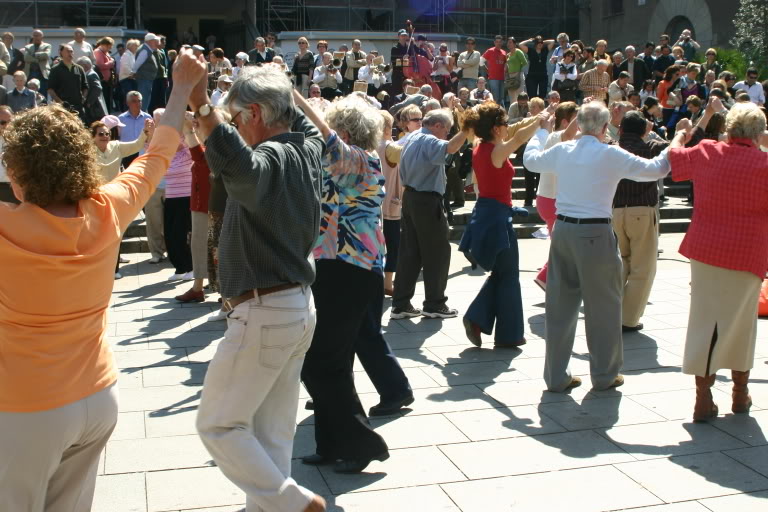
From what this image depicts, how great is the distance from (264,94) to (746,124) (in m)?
2.97

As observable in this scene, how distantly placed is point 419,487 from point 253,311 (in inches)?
58.6

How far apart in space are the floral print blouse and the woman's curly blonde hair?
5.29 feet

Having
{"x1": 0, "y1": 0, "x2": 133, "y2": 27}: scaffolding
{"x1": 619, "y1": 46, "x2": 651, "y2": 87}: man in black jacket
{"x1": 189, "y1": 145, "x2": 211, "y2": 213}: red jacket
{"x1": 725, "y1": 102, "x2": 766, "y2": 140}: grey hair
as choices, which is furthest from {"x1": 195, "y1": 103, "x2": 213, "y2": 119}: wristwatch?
{"x1": 0, "y1": 0, "x2": 133, "y2": 27}: scaffolding

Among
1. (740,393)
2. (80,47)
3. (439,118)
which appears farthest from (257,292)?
(80,47)

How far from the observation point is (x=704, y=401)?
17.2 ft

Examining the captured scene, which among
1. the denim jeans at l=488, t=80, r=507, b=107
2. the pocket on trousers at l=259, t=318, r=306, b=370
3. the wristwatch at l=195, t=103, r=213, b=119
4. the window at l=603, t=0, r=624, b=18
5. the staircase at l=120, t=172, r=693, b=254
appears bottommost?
the staircase at l=120, t=172, r=693, b=254

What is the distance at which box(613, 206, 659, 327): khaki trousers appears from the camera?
24.1 feet

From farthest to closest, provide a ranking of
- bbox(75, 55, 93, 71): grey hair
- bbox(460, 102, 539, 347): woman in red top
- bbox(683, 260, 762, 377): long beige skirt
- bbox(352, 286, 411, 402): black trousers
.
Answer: bbox(75, 55, 93, 71): grey hair < bbox(460, 102, 539, 347): woman in red top < bbox(683, 260, 762, 377): long beige skirt < bbox(352, 286, 411, 402): black trousers

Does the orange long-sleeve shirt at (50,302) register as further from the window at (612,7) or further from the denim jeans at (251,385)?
the window at (612,7)

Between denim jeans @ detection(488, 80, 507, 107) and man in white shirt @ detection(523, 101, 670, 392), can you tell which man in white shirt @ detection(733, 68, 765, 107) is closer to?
denim jeans @ detection(488, 80, 507, 107)

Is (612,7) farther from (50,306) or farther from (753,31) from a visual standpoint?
(50,306)

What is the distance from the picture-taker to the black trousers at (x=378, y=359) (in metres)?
5.07

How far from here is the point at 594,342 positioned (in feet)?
19.0

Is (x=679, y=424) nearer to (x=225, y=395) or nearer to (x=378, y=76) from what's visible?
(x=225, y=395)
